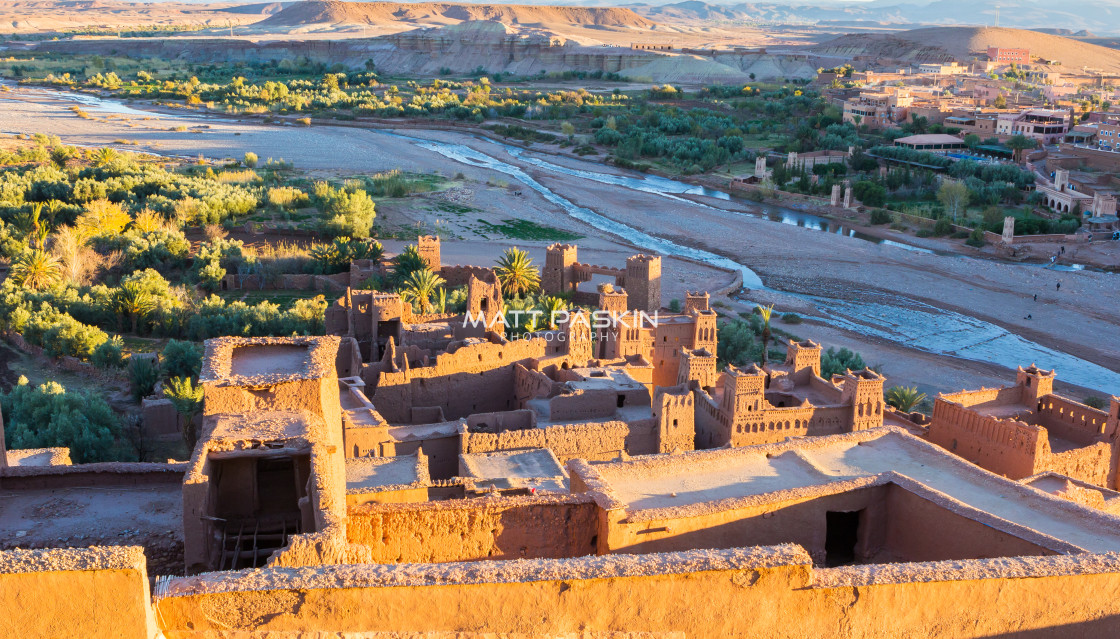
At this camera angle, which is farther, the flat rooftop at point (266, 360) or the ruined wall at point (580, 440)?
the ruined wall at point (580, 440)

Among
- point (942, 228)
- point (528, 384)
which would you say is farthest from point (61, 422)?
point (942, 228)

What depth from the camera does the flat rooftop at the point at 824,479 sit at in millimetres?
9312

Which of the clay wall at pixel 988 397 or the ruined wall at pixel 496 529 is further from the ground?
the ruined wall at pixel 496 529

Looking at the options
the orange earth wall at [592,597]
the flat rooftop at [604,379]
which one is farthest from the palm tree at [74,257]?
the orange earth wall at [592,597]

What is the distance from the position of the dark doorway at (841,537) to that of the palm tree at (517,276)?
17661mm

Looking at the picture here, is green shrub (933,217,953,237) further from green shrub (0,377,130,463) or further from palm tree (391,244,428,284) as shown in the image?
green shrub (0,377,130,463)

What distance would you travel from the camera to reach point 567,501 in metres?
8.86

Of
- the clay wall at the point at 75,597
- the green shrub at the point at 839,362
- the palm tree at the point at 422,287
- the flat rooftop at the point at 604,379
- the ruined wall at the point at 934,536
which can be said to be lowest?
the green shrub at the point at 839,362

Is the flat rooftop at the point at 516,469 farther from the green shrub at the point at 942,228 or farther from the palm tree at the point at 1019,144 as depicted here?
the palm tree at the point at 1019,144

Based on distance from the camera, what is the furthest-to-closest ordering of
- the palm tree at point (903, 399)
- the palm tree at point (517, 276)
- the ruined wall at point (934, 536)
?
1. the palm tree at point (517, 276)
2. the palm tree at point (903, 399)
3. the ruined wall at point (934, 536)

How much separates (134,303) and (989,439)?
1855cm

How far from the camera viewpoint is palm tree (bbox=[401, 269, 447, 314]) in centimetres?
2475

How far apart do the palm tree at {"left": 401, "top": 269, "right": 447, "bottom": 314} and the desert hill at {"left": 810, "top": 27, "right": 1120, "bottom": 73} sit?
10917cm

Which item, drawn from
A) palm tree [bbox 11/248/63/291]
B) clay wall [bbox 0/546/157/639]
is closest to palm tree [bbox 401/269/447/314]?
palm tree [bbox 11/248/63/291]
